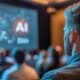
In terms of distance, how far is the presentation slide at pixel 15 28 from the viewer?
11.0ft

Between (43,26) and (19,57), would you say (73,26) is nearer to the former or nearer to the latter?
(19,57)

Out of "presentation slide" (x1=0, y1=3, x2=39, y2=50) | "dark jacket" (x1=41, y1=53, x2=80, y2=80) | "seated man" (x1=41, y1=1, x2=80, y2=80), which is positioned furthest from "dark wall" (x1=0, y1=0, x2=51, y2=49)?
"dark jacket" (x1=41, y1=53, x2=80, y2=80)

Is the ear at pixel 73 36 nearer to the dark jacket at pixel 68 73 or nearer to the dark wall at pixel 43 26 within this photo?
the dark jacket at pixel 68 73

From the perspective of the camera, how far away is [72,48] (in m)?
0.87

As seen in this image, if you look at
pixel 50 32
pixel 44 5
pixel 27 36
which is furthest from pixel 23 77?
pixel 50 32

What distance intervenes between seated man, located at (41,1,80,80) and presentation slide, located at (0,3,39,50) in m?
2.19

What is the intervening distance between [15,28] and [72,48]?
2.65 metres

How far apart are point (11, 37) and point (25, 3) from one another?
8.03ft

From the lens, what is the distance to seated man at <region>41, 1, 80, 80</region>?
0.72 metres

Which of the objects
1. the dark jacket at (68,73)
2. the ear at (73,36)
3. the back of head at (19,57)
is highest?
the ear at (73,36)

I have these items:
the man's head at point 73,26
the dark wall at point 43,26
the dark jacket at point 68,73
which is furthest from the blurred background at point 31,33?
the dark jacket at point 68,73

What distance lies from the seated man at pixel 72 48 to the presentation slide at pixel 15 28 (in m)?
2.19

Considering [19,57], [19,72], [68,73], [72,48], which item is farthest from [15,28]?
[68,73]

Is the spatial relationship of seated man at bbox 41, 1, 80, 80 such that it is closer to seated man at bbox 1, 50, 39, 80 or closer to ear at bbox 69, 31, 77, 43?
ear at bbox 69, 31, 77, 43
